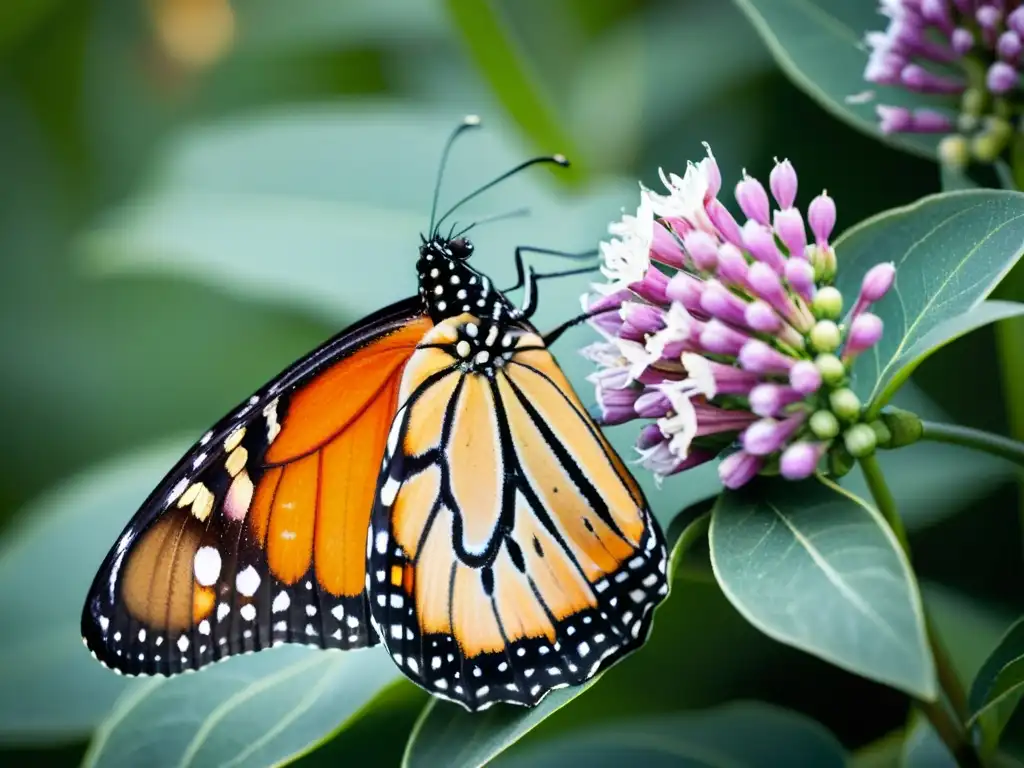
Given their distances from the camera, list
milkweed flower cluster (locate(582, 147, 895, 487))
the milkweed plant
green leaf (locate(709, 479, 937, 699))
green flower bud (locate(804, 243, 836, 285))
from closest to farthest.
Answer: green leaf (locate(709, 479, 937, 699)), the milkweed plant, milkweed flower cluster (locate(582, 147, 895, 487)), green flower bud (locate(804, 243, 836, 285))

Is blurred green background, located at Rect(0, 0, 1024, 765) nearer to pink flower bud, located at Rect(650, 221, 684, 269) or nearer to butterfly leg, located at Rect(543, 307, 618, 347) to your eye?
butterfly leg, located at Rect(543, 307, 618, 347)

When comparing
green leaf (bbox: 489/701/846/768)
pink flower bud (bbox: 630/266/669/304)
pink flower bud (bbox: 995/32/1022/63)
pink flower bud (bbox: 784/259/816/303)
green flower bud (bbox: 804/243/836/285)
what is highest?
pink flower bud (bbox: 630/266/669/304)

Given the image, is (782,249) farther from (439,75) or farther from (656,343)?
(439,75)

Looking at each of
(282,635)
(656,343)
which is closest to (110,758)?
(282,635)

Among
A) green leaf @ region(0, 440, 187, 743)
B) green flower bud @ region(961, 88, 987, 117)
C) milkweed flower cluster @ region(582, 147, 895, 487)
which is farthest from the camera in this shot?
green leaf @ region(0, 440, 187, 743)

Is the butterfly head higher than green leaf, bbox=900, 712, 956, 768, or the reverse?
the butterfly head

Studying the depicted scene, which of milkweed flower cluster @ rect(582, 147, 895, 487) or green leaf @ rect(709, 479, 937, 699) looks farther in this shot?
milkweed flower cluster @ rect(582, 147, 895, 487)

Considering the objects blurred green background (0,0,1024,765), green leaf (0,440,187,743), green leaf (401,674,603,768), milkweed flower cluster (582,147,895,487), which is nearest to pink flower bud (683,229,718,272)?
milkweed flower cluster (582,147,895,487)
